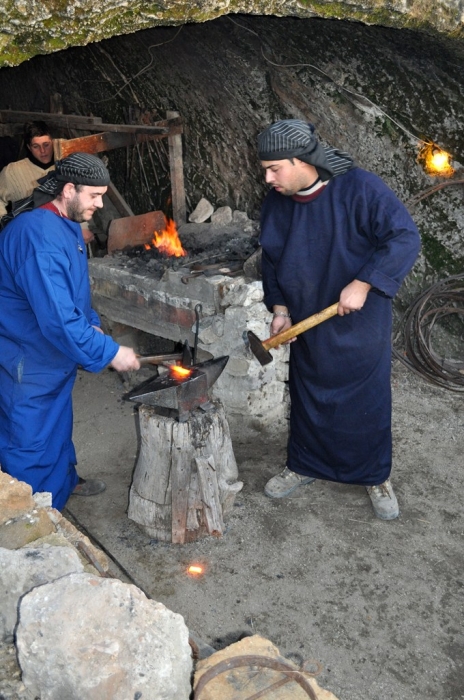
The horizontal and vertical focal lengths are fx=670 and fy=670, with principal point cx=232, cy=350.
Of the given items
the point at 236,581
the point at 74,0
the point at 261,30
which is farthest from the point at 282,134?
the point at 261,30

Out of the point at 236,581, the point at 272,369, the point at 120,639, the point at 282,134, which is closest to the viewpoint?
the point at 120,639

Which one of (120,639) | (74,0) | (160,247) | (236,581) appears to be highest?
(74,0)

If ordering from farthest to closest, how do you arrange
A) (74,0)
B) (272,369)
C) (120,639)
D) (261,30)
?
(261,30) → (272,369) → (74,0) → (120,639)

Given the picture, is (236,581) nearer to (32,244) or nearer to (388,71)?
(32,244)

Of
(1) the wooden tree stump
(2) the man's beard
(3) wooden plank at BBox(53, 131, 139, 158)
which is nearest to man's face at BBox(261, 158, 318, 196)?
(2) the man's beard

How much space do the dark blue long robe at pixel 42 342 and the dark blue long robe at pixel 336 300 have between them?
1093mm

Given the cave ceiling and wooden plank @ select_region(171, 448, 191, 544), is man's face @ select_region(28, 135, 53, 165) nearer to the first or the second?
the cave ceiling

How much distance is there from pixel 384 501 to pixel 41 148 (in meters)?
4.78

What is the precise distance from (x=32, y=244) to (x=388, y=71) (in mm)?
3490

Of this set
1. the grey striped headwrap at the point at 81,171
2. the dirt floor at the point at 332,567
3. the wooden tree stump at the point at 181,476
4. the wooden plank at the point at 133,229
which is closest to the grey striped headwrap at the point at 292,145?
the grey striped headwrap at the point at 81,171

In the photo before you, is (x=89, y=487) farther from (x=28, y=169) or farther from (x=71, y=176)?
(x=28, y=169)

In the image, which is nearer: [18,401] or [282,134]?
[282,134]

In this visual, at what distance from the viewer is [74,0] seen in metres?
3.07

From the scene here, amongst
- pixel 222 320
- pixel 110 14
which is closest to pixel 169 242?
pixel 222 320
